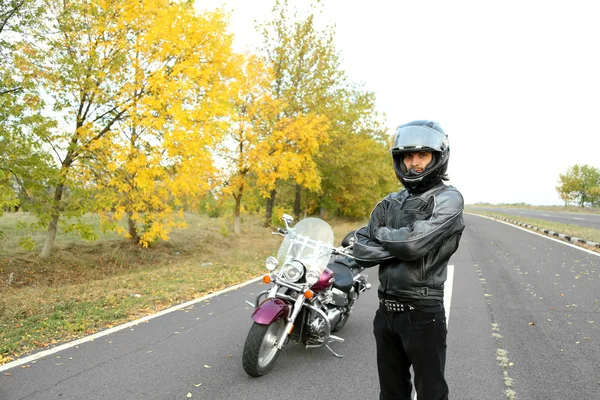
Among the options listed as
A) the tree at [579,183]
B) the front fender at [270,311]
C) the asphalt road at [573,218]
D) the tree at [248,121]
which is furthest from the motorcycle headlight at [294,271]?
the tree at [579,183]

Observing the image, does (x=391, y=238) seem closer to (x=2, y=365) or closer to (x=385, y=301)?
(x=385, y=301)

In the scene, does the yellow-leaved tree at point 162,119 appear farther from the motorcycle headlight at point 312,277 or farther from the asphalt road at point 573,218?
the asphalt road at point 573,218

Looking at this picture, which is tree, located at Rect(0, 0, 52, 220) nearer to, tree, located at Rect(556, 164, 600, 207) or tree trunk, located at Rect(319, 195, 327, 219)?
tree trunk, located at Rect(319, 195, 327, 219)

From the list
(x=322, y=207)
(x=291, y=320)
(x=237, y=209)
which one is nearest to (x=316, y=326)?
(x=291, y=320)

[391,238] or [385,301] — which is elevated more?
[391,238]

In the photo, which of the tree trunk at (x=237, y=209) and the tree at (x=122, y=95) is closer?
the tree at (x=122, y=95)

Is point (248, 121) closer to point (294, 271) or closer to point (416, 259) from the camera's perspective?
point (294, 271)

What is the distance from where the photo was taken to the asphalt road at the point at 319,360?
142 inches

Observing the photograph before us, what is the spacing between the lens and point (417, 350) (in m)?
2.34

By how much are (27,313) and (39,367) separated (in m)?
2.54

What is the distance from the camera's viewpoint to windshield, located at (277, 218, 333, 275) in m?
4.20

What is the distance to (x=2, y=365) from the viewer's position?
160 inches

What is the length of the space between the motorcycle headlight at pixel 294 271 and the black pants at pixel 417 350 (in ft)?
5.17

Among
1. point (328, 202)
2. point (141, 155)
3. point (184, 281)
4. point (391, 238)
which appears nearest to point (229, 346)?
point (391, 238)
